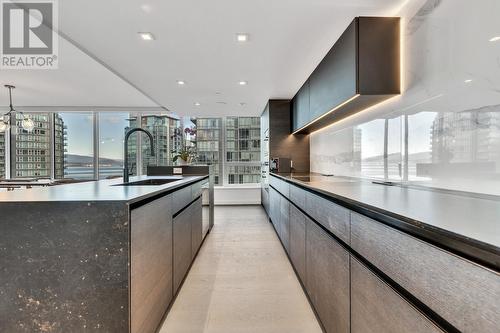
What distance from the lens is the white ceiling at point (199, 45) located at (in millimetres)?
2027

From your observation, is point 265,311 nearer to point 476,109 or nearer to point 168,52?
point 476,109

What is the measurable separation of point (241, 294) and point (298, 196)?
0.99 metres

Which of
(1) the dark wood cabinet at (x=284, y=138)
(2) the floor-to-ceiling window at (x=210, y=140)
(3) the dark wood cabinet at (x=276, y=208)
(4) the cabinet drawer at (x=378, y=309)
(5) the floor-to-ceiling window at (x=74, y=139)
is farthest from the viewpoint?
(2) the floor-to-ceiling window at (x=210, y=140)

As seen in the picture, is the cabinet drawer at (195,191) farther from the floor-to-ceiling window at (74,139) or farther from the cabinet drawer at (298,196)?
the floor-to-ceiling window at (74,139)

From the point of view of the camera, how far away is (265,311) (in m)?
1.92

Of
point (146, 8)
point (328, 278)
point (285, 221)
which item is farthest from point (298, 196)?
point (146, 8)

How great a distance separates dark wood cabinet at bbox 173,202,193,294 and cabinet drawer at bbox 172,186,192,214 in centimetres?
7

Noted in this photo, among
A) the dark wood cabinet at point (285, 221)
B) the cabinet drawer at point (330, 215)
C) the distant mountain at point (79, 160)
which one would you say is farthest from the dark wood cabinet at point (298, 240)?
the distant mountain at point (79, 160)

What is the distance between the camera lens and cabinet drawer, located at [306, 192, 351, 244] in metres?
1.28

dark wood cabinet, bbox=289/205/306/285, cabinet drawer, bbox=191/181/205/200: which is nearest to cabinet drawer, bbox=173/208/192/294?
cabinet drawer, bbox=191/181/205/200

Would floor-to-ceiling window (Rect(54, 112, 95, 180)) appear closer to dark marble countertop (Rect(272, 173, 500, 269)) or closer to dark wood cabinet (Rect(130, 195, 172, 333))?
dark wood cabinet (Rect(130, 195, 172, 333))

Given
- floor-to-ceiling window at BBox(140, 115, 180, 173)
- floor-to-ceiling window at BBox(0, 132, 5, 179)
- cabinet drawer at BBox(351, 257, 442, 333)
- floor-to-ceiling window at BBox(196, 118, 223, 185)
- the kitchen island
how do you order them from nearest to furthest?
cabinet drawer at BBox(351, 257, 442, 333) < the kitchen island < floor-to-ceiling window at BBox(0, 132, 5, 179) < floor-to-ceiling window at BBox(140, 115, 180, 173) < floor-to-ceiling window at BBox(196, 118, 223, 185)

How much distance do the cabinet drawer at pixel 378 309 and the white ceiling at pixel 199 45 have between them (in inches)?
76.8

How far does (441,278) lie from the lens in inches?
27.4
